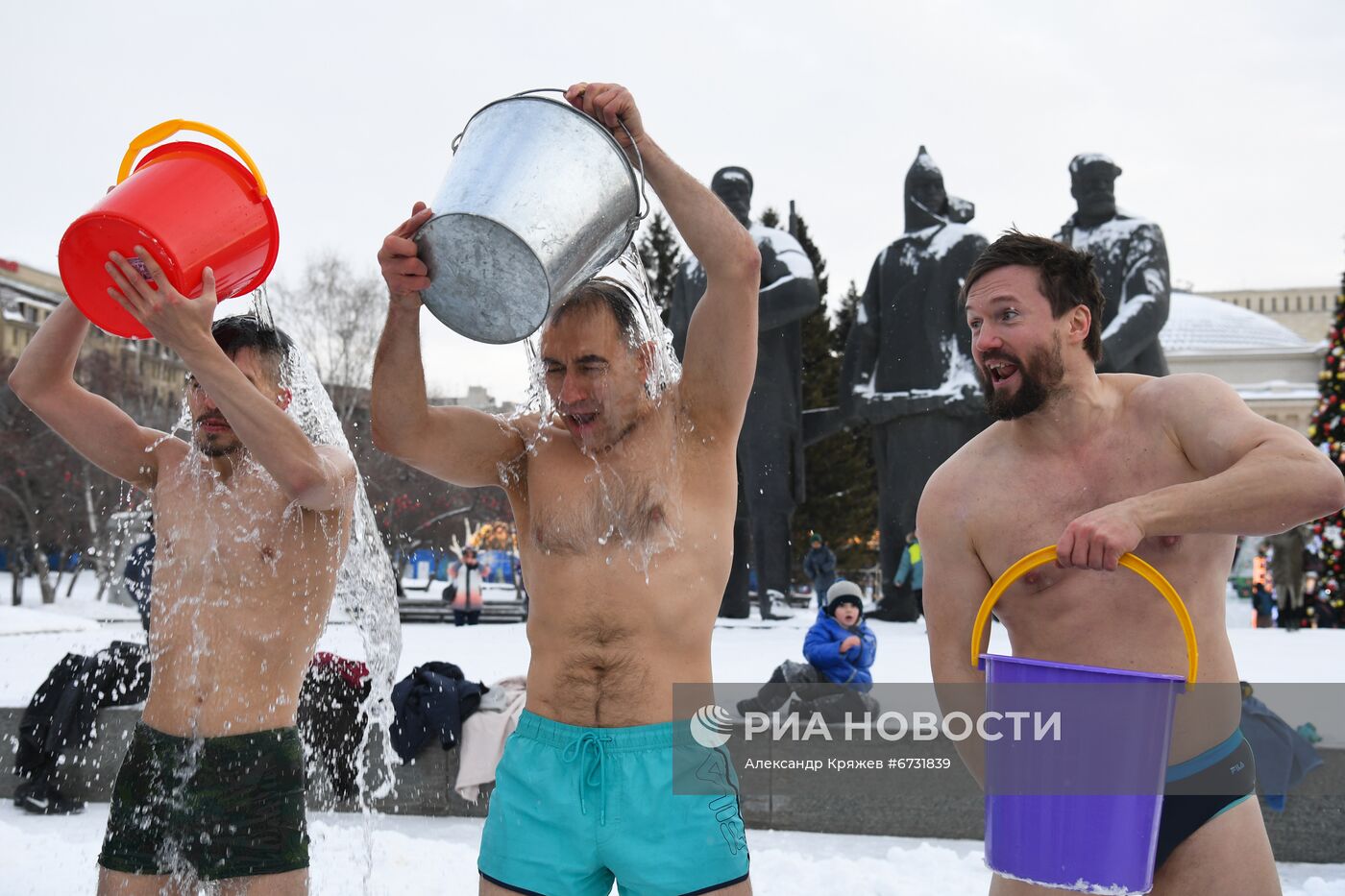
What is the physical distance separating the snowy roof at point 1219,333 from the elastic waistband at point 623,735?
60.4m

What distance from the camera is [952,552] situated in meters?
2.51

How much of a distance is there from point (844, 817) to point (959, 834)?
0.52 metres

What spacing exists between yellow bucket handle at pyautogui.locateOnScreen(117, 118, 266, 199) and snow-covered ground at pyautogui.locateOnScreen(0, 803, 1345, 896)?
3095mm

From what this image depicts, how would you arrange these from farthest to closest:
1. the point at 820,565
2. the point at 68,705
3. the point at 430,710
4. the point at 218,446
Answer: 1. the point at 820,565
2. the point at 68,705
3. the point at 430,710
4. the point at 218,446

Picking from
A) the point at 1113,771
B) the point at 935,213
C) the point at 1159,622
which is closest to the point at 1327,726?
the point at 1159,622

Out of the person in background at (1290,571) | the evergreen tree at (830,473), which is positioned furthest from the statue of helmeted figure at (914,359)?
the evergreen tree at (830,473)

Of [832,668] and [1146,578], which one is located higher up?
[1146,578]

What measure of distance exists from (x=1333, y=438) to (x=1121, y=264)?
38.7ft

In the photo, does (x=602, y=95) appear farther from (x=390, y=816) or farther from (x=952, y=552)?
(x=390, y=816)

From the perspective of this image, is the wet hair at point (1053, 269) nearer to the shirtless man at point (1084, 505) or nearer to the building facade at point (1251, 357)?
the shirtless man at point (1084, 505)

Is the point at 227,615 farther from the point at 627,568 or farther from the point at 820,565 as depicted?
the point at 820,565

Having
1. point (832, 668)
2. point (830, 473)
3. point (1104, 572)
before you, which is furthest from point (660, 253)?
point (1104, 572)

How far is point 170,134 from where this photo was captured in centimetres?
287

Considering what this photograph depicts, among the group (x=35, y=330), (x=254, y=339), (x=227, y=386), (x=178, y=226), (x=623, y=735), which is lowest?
(x=623, y=735)
